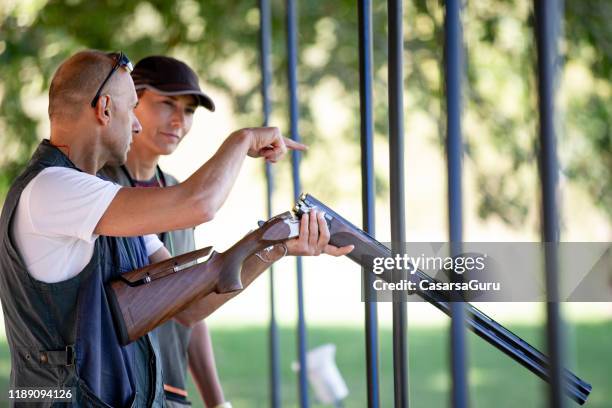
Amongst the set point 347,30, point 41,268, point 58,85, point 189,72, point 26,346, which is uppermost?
point 347,30

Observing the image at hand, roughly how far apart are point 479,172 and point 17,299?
5.25 metres

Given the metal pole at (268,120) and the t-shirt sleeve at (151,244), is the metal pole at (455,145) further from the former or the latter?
the metal pole at (268,120)

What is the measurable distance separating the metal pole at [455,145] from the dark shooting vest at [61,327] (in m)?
0.85

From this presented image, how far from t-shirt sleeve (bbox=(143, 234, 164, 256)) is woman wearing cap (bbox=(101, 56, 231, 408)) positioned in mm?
184

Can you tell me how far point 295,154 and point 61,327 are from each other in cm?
163

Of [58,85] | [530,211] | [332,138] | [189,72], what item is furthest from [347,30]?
[58,85]

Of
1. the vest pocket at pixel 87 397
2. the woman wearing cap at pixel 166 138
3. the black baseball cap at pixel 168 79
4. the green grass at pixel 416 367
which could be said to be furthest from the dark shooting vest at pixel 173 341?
the green grass at pixel 416 367

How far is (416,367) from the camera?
9750 mm

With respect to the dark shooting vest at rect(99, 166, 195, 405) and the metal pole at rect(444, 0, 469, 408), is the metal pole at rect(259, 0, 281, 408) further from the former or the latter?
the metal pole at rect(444, 0, 469, 408)

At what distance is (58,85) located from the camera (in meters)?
2.46

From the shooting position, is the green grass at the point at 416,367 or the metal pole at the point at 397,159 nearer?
the metal pole at the point at 397,159

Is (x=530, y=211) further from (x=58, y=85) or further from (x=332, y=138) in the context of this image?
(x=58, y=85)

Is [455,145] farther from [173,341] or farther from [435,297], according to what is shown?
[173,341]

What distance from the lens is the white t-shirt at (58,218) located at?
222 cm
